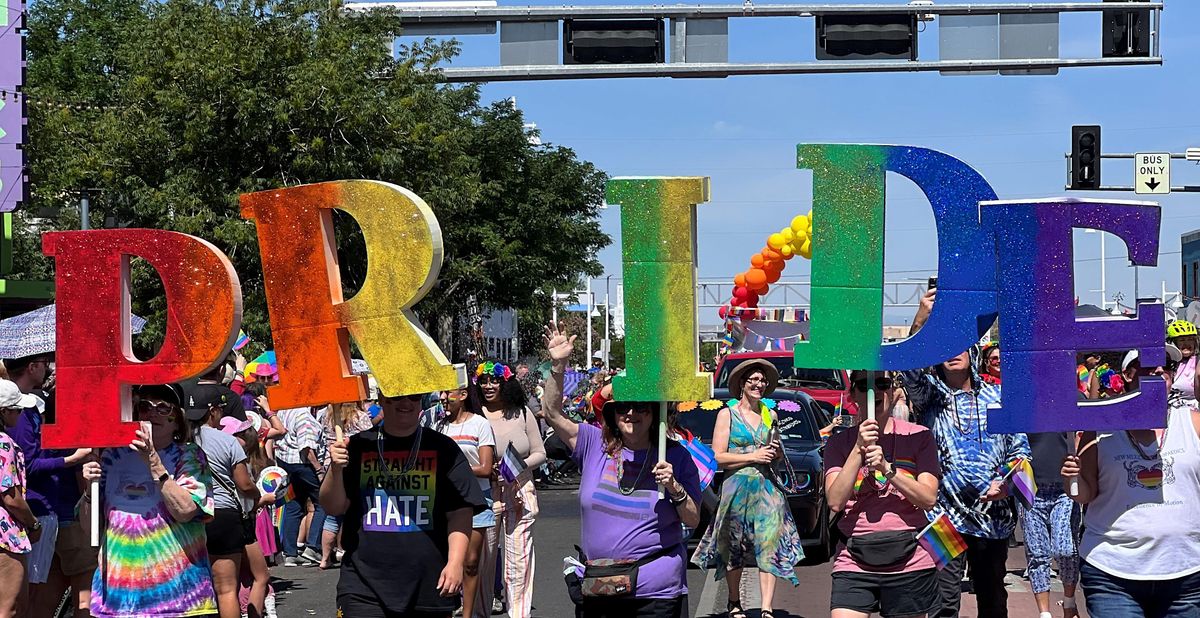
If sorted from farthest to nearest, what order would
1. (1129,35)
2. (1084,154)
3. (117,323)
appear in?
(1084,154), (1129,35), (117,323)

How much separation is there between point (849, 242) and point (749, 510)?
445cm

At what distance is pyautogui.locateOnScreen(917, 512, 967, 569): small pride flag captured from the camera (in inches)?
270

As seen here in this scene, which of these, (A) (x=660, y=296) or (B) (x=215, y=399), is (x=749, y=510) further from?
(A) (x=660, y=296)

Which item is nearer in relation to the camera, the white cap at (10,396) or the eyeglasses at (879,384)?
the eyeglasses at (879,384)

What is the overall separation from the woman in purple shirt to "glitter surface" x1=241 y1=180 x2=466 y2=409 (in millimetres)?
760

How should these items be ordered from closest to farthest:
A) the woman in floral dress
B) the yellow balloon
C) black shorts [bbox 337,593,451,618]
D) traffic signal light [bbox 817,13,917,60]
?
black shorts [bbox 337,593,451,618] < the woman in floral dress < traffic signal light [bbox 817,13,917,60] < the yellow balloon

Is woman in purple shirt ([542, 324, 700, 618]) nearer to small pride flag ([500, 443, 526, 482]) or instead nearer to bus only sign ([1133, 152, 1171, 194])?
small pride flag ([500, 443, 526, 482])

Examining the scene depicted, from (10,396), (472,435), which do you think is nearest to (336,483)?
(10,396)

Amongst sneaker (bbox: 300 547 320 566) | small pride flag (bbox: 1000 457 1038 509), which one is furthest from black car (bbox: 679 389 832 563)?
small pride flag (bbox: 1000 457 1038 509)

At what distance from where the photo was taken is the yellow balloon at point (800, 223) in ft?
95.8

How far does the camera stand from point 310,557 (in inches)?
567

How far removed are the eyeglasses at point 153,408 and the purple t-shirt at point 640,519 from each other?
6.28 feet

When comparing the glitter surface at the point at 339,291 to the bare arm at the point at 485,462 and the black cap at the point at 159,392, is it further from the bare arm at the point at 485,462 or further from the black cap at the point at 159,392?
the bare arm at the point at 485,462

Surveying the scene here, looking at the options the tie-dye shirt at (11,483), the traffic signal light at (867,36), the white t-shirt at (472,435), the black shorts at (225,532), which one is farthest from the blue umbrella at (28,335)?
the traffic signal light at (867,36)
